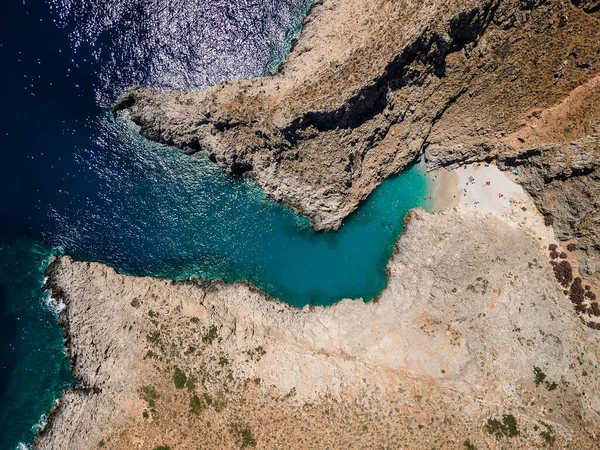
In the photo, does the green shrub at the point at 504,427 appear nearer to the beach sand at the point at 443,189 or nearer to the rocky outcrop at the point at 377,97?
the beach sand at the point at 443,189

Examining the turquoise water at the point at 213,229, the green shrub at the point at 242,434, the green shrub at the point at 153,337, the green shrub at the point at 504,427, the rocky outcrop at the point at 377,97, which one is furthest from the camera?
the turquoise water at the point at 213,229

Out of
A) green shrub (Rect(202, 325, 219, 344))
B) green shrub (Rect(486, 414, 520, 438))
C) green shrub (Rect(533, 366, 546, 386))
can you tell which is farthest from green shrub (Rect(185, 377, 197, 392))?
green shrub (Rect(533, 366, 546, 386))

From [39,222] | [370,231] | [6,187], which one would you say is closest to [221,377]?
[370,231]

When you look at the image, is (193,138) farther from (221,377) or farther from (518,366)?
(518,366)

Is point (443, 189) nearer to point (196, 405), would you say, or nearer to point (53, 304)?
point (196, 405)

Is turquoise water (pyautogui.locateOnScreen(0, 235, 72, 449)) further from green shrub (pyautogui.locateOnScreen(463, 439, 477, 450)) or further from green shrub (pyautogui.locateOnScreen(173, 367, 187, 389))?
green shrub (pyautogui.locateOnScreen(463, 439, 477, 450))

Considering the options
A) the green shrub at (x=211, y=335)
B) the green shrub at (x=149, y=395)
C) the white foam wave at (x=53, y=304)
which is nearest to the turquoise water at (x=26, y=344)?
the white foam wave at (x=53, y=304)
